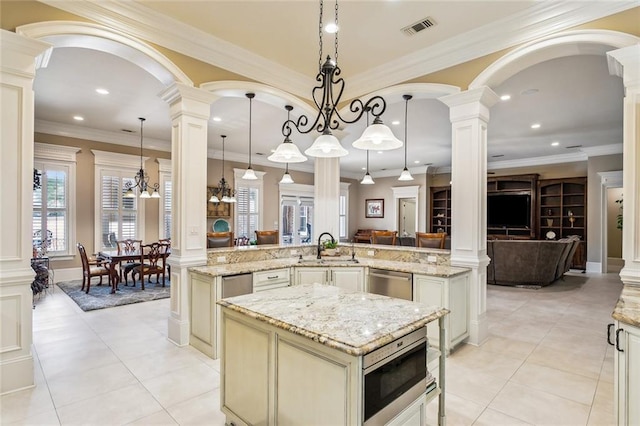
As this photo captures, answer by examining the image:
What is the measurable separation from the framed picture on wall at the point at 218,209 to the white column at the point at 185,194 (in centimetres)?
513

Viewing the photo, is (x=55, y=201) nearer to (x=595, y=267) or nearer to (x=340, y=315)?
(x=340, y=315)

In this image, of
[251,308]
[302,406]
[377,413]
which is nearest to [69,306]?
[251,308]

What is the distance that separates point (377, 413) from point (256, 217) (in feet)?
28.2

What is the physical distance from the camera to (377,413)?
1478 millimetres

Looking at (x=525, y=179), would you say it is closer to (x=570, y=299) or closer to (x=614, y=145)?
(x=614, y=145)

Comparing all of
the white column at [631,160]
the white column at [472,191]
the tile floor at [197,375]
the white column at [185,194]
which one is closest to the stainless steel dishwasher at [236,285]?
the white column at [185,194]

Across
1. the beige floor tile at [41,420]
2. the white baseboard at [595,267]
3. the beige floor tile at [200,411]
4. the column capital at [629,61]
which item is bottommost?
the beige floor tile at [200,411]

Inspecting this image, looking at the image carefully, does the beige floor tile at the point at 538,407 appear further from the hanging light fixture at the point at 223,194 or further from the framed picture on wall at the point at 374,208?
the framed picture on wall at the point at 374,208

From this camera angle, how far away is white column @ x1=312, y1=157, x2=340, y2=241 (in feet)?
16.1

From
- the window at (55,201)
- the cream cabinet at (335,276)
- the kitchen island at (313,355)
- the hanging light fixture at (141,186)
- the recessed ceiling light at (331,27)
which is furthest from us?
the hanging light fixture at (141,186)

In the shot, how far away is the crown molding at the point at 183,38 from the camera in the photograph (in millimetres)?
2918

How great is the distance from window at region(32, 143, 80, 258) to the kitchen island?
6.75m

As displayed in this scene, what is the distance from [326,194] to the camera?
493cm

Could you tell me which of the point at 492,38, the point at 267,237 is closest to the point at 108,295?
the point at 267,237
